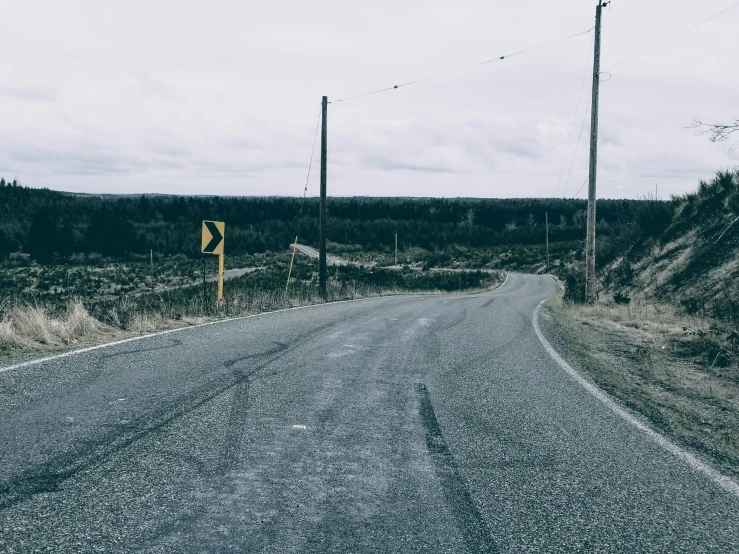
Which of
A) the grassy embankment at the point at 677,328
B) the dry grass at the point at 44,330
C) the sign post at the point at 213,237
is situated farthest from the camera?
the sign post at the point at 213,237

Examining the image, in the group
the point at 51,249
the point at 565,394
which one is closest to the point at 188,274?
the point at 51,249

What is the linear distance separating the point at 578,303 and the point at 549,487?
16.0 metres

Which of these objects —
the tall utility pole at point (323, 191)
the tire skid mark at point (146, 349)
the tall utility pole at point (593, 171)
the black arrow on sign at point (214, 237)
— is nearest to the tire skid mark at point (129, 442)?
the tire skid mark at point (146, 349)

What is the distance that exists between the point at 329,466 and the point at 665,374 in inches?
218

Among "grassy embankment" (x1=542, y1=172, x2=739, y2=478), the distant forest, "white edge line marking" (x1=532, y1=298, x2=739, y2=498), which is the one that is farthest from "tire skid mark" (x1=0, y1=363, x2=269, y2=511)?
the distant forest

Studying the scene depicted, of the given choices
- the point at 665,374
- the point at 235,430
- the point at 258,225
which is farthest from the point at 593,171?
the point at 258,225

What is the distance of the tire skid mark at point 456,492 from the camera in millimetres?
3234

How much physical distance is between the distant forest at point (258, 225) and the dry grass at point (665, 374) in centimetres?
1511

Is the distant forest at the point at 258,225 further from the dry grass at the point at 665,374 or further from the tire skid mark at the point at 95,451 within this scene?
the tire skid mark at the point at 95,451

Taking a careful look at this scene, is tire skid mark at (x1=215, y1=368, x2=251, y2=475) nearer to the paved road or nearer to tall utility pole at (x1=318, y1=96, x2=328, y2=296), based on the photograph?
the paved road

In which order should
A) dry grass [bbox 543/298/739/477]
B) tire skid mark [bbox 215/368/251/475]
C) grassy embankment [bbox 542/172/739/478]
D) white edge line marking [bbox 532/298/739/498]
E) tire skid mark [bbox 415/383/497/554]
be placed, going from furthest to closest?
grassy embankment [bbox 542/172/739/478] → dry grass [bbox 543/298/739/477] → tire skid mark [bbox 215/368/251/475] → white edge line marking [bbox 532/298/739/498] → tire skid mark [bbox 415/383/497/554]

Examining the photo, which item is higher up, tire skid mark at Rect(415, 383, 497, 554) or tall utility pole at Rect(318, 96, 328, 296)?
tall utility pole at Rect(318, 96, 328, 296)

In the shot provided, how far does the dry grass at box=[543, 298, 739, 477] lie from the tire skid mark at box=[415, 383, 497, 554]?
6.19 ft

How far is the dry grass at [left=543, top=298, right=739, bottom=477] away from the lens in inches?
210
